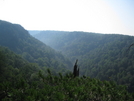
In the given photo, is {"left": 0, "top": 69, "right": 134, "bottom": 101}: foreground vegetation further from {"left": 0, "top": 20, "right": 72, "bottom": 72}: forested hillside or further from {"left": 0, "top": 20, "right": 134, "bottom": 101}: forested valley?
{"left": 0, "top": 20, "right": 72, "bottom": 72}: forested hillside

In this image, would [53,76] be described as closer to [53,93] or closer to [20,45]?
[53,93]

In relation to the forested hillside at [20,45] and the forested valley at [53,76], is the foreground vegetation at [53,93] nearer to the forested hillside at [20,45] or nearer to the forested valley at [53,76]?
the forested valley at [53,76]

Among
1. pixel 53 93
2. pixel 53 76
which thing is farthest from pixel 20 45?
pixel 53 93

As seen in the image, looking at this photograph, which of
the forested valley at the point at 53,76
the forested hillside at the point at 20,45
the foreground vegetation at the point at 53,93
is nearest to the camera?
the foreground vegetation at the point at 53,93

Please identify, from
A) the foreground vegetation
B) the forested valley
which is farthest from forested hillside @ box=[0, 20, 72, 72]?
the foreground vegetation

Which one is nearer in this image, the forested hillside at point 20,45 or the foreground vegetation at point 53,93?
the foreground vegetation at point 53,93

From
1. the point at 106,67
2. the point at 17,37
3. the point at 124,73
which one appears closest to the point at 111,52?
the point at 106,67

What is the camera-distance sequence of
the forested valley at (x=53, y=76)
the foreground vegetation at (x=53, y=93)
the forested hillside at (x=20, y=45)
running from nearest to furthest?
the foreground vegetation at (x=53, y=93), the forested valley at (x=53, y=76), the forested hillside at (x=20, y=45)

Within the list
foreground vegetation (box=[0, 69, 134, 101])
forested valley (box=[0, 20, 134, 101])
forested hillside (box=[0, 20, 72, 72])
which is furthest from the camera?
forested hillside (box=[0, 20, 72, 72])

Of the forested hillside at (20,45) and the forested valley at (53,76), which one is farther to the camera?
the forested hillside at (20,45)

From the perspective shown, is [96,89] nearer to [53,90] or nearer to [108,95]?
[108,95]

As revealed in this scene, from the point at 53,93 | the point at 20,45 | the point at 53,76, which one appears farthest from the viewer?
the point at 20,45

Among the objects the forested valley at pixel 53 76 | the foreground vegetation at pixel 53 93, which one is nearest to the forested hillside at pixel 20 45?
the forested valley at pixel 53 76

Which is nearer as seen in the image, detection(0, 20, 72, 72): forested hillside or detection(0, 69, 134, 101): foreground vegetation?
detection(0, 69, 134, 101): foreground vegetation
